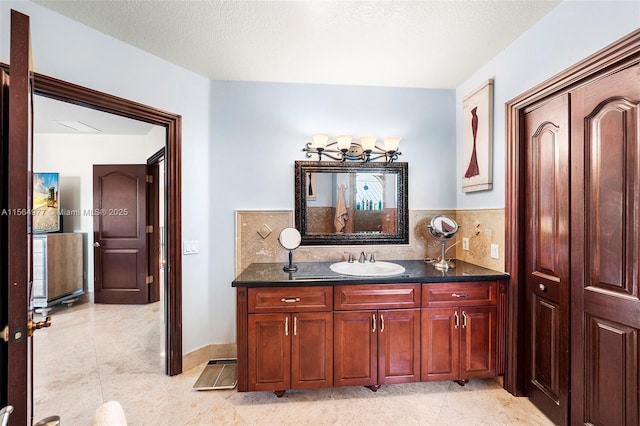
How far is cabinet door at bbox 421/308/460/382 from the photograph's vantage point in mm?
1944

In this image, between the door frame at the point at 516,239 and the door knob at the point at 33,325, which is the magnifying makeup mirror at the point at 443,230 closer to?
the door frame at the point at 516,239

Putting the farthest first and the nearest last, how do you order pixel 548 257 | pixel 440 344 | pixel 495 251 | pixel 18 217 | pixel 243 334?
1. pixel 495 251
2. pixel 440 344
3. pixel 243 334
4. pixel 548 257
5. pixel 18 217

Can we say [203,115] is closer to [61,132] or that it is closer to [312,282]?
[312,282]

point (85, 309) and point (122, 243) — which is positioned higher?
point (122, 243)

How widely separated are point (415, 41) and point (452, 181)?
1301 millimetres

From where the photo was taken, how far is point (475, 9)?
1.64 meters

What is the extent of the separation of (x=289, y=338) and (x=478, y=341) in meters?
1.37

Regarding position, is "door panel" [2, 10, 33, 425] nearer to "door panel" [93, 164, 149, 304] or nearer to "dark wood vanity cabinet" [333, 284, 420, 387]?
"dark wood vanity cabinet" [333, 284, 420, 387]

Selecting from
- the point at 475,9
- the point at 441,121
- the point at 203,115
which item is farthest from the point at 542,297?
the point at 203,115

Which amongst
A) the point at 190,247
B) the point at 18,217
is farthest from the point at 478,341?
the point at 18,217

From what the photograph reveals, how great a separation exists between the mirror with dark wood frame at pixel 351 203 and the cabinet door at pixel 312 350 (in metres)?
0.78

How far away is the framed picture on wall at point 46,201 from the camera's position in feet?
11.6

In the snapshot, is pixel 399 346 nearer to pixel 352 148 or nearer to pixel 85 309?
pixel 352 148

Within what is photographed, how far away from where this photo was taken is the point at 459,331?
6.47 ft
